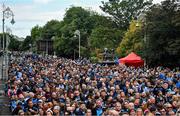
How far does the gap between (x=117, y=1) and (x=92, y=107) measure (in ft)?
294

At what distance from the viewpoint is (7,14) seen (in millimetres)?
50281

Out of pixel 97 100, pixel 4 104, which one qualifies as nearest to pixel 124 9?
pixel 4 104

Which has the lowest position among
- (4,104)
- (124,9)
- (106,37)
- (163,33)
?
(4,104)

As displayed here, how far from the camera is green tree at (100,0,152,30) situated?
10619cm

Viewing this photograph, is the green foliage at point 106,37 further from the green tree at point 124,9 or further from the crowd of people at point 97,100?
the crowd of people at point 97,100

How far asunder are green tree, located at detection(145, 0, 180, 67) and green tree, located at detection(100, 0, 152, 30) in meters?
49.1

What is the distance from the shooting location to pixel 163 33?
54.5 meters

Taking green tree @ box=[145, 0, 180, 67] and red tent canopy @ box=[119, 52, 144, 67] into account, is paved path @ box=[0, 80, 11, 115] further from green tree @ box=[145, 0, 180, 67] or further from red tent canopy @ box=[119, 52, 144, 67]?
green tree @ box=[145, 0, 180, 67]

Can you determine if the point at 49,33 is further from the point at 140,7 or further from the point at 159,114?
the point at 159,114

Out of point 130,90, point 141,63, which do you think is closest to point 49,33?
point 141,63

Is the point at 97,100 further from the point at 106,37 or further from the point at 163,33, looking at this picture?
the point at 106,37

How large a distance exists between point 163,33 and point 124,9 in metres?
53.4

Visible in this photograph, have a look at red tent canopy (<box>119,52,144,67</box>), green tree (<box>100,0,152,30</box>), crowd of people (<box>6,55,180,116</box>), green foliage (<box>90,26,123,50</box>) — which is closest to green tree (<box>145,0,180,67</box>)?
red tent canopy (<box>119,52,144,67</box>)

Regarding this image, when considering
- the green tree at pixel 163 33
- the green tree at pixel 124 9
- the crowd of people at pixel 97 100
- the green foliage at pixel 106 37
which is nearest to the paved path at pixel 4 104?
the crowd of people at pixel 97 100
